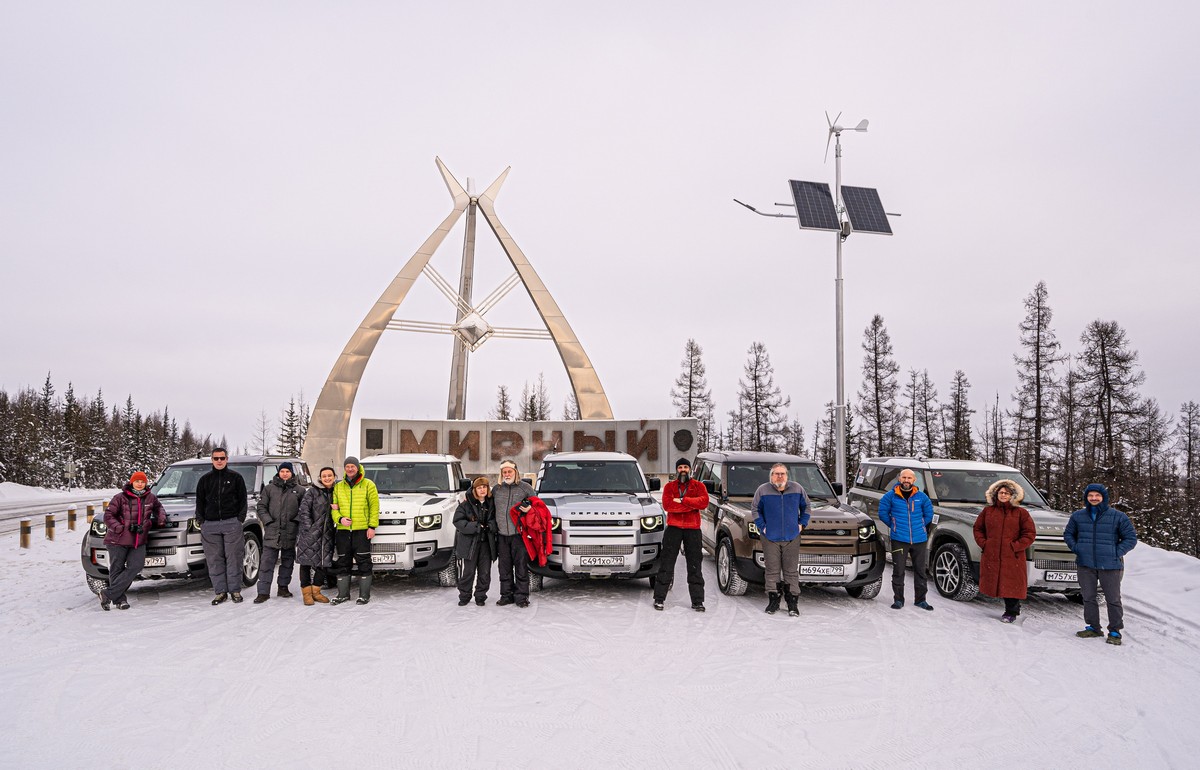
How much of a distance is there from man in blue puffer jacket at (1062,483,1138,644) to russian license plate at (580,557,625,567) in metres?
4.86

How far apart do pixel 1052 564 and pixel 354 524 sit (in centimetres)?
830

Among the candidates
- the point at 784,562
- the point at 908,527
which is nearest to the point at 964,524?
the point at 908,527

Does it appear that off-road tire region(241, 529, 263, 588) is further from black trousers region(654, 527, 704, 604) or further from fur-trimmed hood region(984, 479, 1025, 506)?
fur-trimmed hood region(984, 479, 1025, 506)

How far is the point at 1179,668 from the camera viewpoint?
20.2 feet

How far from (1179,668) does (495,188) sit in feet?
90.4

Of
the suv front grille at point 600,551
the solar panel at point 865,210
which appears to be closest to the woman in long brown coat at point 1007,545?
the suv front grille at point 600,551

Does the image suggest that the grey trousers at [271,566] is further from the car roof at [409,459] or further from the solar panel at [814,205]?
the solar panel at [814,205]

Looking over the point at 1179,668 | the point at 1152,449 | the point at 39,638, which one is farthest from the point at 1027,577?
the point at 1152,449

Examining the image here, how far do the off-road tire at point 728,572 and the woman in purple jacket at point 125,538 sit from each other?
7224 millimetres

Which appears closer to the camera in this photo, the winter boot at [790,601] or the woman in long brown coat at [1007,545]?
the woman in long brown coat at [1007,545]

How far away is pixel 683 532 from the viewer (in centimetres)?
818

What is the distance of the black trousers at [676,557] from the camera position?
8141 mm

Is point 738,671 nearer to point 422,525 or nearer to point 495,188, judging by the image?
point 422,525

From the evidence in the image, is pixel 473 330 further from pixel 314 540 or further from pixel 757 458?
pixel 314 540
